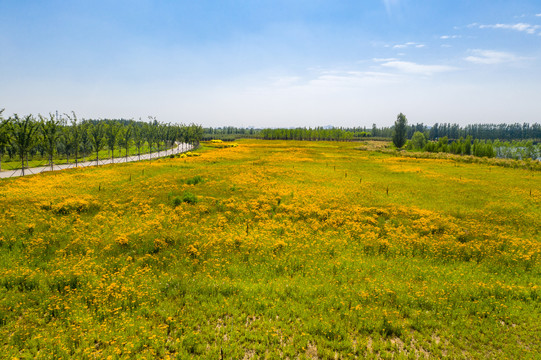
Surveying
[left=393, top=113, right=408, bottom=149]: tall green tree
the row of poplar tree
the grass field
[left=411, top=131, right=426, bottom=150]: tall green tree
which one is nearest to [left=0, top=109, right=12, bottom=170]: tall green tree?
the row of poplar tree

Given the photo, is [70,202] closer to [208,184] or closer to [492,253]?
[208,184]

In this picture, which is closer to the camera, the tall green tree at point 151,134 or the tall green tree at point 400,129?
the tall green tree at point 151,134

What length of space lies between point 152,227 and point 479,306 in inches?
794

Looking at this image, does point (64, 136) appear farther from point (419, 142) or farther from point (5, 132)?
point (419, 142)

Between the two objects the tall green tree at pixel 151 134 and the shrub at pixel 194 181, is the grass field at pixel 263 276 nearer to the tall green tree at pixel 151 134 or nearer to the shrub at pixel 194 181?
the shrub at pixel 194 181

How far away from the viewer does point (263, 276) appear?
46.1ft

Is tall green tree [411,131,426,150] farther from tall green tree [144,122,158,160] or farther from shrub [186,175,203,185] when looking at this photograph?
shrub [186,175,203,185]

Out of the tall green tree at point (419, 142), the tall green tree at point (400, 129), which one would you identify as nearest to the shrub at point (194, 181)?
the tall green tree at point (400, 129)

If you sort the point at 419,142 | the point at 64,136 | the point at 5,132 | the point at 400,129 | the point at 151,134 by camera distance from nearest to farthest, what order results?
1. the point at 5,132
2. the point at 64,136
3. the point at 151,134
4. the point at 400,129
5. the point at 419,142

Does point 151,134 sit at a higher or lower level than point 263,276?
higher

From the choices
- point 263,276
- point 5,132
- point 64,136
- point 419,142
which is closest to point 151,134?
point 64,136

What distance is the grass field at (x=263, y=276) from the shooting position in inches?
371

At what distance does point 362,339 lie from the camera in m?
9.63

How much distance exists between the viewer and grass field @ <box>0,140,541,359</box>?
943 centimetres
